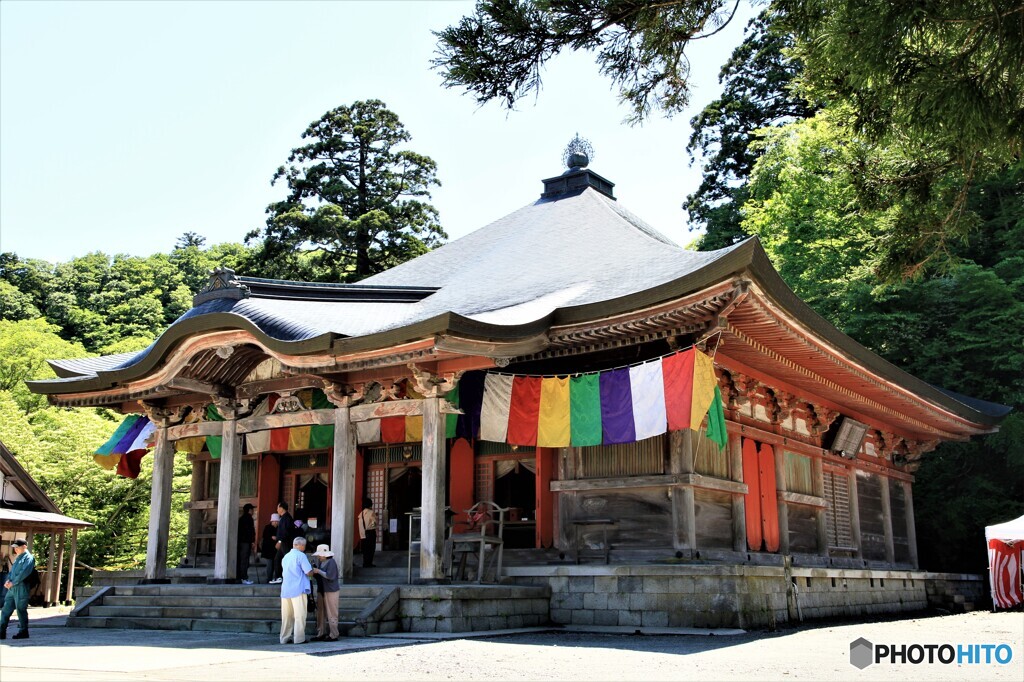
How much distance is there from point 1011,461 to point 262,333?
59.2 ft

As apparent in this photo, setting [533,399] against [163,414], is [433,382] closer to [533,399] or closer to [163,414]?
[533,399]

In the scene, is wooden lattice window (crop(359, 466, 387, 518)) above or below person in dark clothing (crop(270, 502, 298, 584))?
above

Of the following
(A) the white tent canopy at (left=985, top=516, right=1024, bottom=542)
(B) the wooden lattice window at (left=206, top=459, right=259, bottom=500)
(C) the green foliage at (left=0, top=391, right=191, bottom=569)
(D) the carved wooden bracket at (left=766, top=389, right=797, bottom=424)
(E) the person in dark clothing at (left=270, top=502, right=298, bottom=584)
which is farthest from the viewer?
(C) the green foliage at (left=0, top=391, right=191, bottom=569)

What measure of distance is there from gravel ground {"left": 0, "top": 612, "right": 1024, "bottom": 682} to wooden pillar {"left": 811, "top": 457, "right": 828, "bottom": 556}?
18.3ft

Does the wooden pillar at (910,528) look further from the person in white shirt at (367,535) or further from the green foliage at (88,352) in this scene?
the green foliage at (88,352)

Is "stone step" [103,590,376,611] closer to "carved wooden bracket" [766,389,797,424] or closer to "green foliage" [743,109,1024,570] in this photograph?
"carved wooden bracket" [766,389,797,424]

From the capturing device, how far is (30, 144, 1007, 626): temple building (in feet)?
39.7

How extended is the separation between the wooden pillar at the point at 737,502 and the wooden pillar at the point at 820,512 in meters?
3.78

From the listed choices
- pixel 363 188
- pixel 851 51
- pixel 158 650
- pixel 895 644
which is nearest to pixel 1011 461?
pixel 895 644

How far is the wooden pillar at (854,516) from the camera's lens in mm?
18734

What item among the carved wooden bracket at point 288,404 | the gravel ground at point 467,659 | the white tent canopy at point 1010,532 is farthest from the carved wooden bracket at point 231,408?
the white tent canopy at point 1010,532

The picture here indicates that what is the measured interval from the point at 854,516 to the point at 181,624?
13.3 m

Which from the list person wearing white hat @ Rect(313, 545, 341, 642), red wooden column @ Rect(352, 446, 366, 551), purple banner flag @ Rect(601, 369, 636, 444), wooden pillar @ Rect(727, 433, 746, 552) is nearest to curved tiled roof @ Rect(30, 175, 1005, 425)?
purple banner flag @ Rect(601, 369, 636, 444)

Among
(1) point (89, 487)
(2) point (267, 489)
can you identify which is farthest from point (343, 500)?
(1) point (89, 487)
